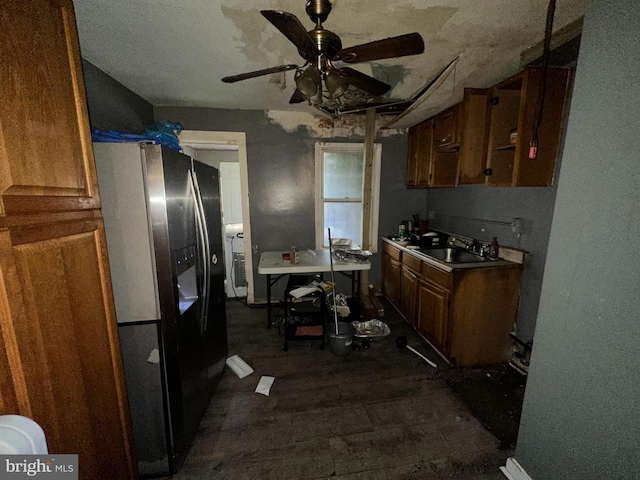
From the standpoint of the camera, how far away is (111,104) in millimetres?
2227

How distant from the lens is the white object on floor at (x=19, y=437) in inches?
19.6

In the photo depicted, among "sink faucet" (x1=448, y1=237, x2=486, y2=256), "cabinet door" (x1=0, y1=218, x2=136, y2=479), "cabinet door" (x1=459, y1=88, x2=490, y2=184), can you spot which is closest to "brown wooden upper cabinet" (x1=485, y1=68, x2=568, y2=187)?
"cabinet door" (x1=459, y1=88, x2=490, y2=184)

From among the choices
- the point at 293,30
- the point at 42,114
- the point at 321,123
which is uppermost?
the point at 321,123

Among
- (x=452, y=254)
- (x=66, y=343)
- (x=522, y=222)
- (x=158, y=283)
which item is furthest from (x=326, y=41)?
(x=452, y=254)

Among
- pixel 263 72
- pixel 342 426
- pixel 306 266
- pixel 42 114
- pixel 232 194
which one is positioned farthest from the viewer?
pixel 232 194

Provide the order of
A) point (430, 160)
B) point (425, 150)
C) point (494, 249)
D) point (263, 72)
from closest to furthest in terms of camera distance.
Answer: point (263, 72)
point (494, 249)
point (430, 160)
point (425, 150)

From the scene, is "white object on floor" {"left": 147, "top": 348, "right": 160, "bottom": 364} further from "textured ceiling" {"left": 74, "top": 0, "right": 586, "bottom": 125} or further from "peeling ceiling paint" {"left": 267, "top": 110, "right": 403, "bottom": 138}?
"peeling ceiling paint" {"left": 267, "top": 110, "right": 403, "bottom": 138}

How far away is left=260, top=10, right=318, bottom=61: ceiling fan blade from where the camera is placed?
968 mm

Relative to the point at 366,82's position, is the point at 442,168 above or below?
below

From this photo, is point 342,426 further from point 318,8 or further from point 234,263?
point 234,263

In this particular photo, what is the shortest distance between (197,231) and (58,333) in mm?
889

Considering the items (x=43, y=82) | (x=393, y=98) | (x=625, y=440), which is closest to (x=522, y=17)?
(x=393, y=98)

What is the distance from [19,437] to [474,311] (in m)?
2.61

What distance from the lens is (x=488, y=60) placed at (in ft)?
6.25
